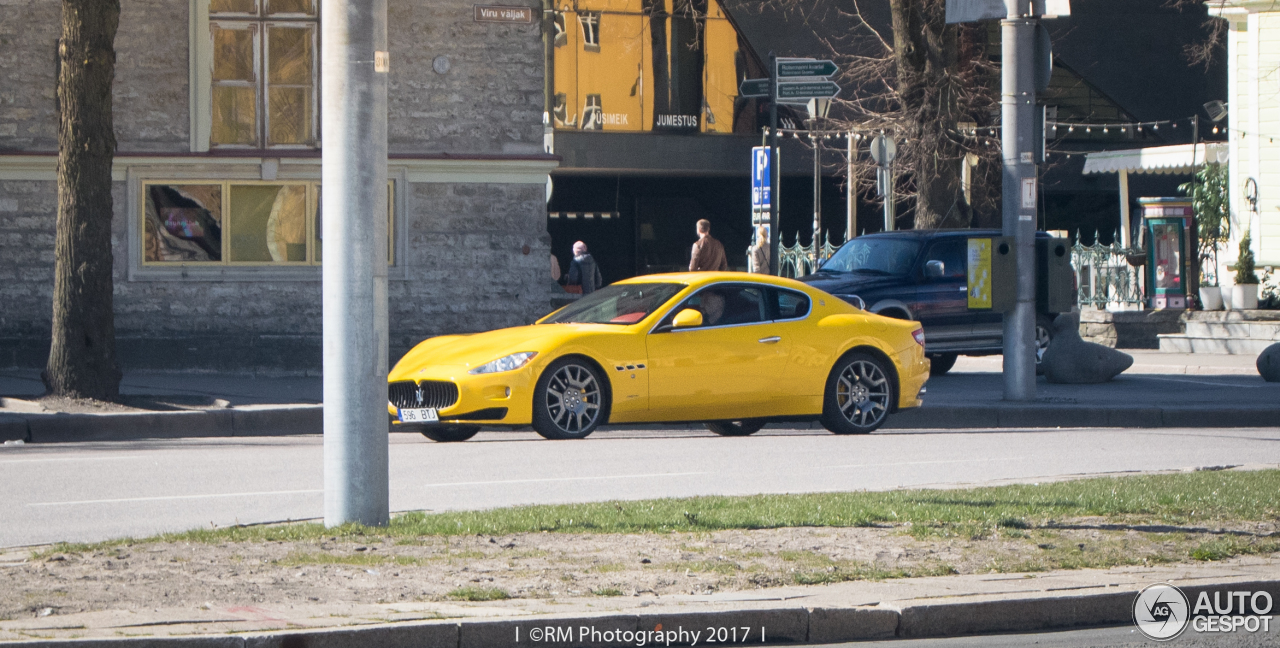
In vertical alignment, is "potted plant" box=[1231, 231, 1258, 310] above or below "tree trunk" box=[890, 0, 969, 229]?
below

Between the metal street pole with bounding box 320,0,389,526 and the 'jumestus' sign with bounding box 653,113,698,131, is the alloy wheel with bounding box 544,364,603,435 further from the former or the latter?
the 'jumestus' sign with bounding box 653,113,698,131

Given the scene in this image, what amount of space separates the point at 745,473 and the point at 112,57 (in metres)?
7.80

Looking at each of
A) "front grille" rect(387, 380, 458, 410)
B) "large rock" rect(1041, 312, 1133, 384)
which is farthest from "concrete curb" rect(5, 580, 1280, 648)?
"large rock" rect(1041, 312, 1133, 384)

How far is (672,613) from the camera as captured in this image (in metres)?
5.54

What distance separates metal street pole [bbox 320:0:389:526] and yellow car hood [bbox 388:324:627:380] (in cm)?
484

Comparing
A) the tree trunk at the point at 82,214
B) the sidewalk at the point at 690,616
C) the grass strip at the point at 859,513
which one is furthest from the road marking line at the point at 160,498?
the tree trunk at the point at 82,214

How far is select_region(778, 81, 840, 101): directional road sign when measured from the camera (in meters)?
17.7

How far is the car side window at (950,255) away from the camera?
19.2m

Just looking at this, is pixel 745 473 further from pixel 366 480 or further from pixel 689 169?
pixel 689 169

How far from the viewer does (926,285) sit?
1903 centimetres

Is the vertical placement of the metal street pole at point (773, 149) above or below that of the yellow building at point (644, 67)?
below

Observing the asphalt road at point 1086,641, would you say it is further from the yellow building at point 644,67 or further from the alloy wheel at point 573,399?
the yellow building at point 644,67

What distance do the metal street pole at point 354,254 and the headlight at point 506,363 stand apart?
471cm

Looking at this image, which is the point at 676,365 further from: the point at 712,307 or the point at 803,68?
the point at 803,68
